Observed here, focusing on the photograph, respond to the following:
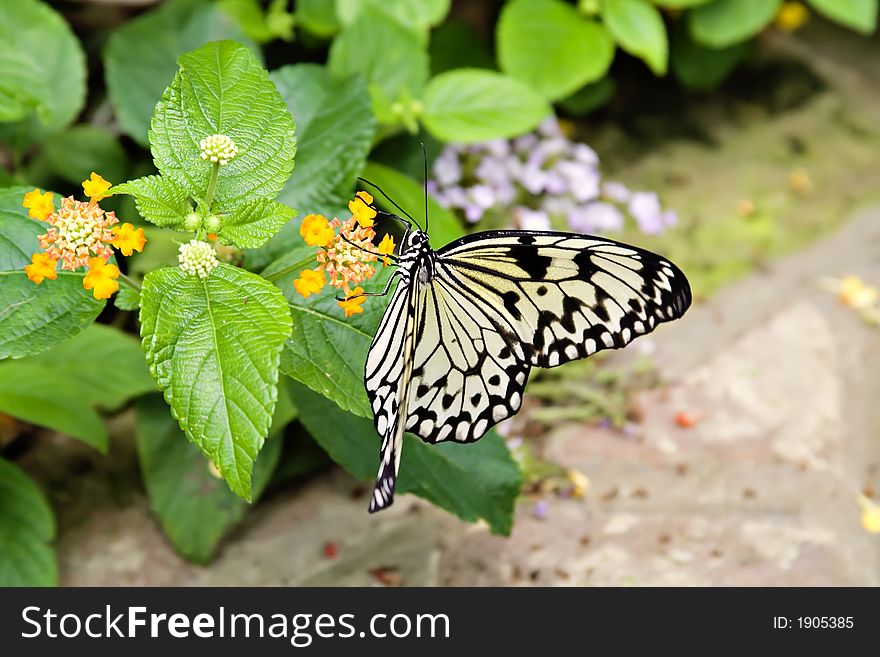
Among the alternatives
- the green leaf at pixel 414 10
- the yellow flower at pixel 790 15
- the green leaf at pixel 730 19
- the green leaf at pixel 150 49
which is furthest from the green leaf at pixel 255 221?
the yellow flower at pixel 790 15

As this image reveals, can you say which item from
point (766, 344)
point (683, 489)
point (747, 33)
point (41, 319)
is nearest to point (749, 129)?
point (747, 33)

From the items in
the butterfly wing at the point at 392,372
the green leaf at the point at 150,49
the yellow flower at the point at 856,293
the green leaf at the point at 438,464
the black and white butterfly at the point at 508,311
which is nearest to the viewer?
the butterfly wing at the point at 392,372

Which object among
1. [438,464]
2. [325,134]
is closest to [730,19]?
[325,134]

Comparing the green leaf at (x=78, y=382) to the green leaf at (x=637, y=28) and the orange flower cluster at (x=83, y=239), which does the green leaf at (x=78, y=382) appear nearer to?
the orange flower cluster at (x=83, y=239)

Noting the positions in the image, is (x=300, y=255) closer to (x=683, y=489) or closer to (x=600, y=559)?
(x=600, y=559)

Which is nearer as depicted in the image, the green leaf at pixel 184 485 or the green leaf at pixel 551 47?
the green leaf at pixel 184 485
